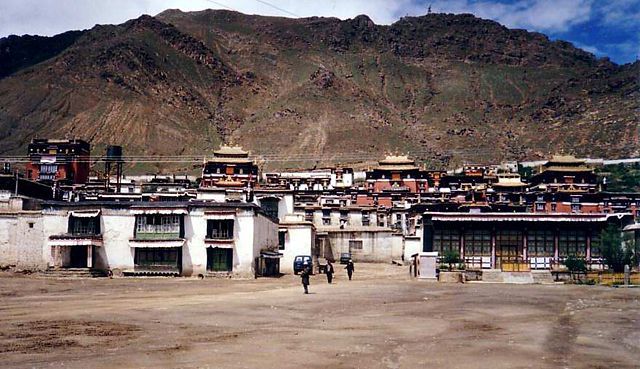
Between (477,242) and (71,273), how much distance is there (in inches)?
1161

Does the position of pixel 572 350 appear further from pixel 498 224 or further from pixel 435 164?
pixel 435 164

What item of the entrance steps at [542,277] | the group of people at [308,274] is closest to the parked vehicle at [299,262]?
the group of people at [308,274]

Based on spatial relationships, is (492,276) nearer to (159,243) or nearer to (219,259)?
(219,259)

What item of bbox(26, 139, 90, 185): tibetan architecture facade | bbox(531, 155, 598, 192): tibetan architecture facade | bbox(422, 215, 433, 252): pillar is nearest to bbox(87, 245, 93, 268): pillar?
bbox(422, 215, 433, 252): pillar

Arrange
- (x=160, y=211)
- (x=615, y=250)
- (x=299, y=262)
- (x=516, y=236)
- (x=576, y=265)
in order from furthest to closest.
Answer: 1. (x=516, y=236)
2. (x=299, y=262)
3. (x=615, y=250)
4. (x=576, y=265)
5. (x=160, y=211)

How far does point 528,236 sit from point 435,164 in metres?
118

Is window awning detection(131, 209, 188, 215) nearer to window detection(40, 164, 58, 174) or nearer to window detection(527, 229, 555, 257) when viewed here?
window detection(527, 229, 555, 257)

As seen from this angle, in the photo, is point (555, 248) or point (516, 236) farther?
point (516, 236)

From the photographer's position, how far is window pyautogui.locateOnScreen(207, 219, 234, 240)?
4728 cm

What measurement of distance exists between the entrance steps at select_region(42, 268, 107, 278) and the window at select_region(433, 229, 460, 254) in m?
25.2

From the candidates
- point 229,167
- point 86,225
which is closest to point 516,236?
point 86,225

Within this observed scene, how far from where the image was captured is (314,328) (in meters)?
→ 23.0

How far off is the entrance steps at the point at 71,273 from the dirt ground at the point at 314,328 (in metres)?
6.93

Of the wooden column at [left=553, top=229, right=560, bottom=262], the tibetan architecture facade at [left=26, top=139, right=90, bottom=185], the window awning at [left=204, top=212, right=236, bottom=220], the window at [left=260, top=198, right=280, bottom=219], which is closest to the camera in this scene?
the window awning at [left=204, top=212, right=236, bottom=220]
